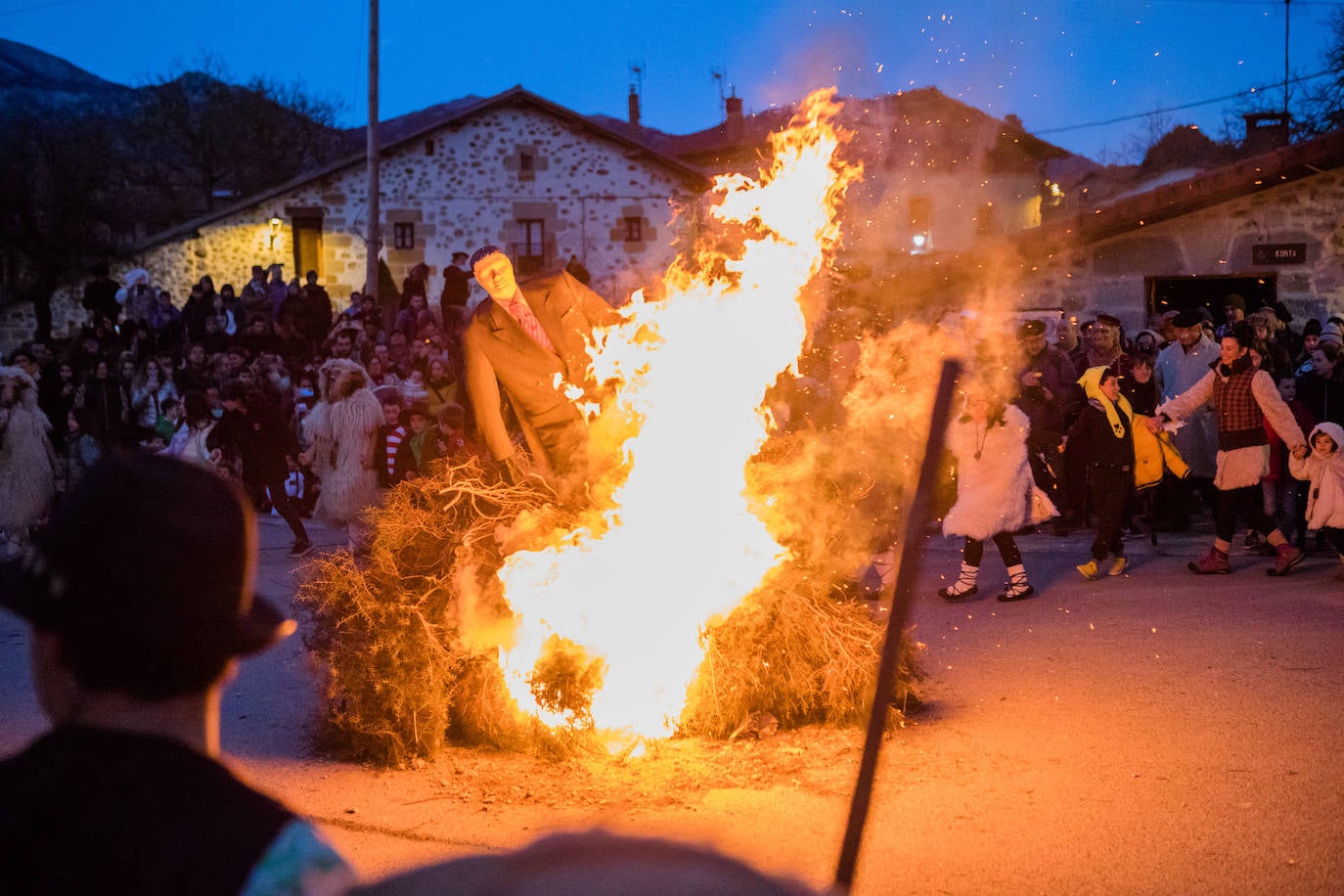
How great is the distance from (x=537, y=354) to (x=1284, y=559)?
6761 mm

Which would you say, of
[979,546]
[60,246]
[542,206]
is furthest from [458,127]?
[979,546]

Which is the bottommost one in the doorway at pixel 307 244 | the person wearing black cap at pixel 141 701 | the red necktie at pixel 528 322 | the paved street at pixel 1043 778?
the paved street at pixel 1043 778

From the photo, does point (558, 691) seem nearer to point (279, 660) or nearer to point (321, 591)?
point (321, 591)

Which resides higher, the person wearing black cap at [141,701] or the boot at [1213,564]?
the person wearing black cap at [141,701]

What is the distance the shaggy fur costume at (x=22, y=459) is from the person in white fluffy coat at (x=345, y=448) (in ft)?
10.0

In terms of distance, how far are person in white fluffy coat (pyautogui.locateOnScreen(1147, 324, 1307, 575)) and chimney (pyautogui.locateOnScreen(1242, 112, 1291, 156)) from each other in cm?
A: 1535

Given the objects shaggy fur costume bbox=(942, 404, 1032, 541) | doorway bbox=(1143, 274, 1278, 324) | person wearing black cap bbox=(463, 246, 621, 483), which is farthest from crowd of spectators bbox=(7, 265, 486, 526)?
doorway bbox=(1143, 274, 1278, 324)

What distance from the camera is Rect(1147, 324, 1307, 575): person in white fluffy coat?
10.6 metres

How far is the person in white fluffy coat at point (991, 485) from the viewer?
391 inches

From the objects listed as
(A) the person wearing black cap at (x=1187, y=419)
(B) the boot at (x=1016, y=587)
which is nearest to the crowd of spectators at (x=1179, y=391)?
(A) the person wearing black cap at (x=1187, y=419)

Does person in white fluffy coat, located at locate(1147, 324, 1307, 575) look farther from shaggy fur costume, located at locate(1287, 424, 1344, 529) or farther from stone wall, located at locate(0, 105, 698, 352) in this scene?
stone wall, located at locate(0, 105, 698, 352)

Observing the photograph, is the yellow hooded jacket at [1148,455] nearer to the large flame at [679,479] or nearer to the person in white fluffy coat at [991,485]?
the person in white fluffy coat at [991,485]

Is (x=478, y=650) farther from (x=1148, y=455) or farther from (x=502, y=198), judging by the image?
(x=502, y=198)

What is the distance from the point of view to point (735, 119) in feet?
126
